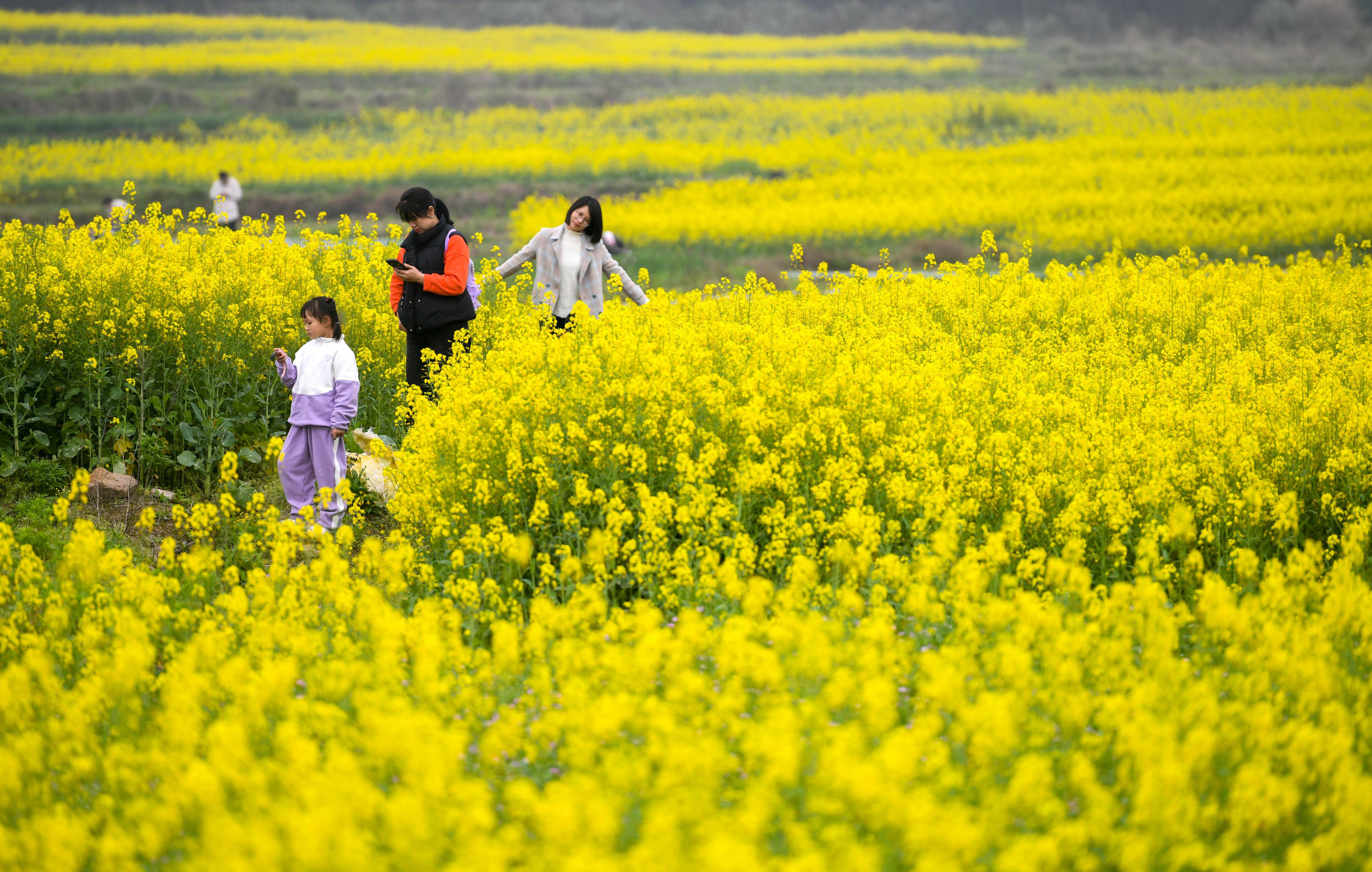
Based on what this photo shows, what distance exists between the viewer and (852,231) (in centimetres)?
1998

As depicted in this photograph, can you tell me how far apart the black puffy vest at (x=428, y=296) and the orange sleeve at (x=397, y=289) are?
2 centimetres

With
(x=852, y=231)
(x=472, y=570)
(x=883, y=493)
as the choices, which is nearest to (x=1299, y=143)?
(x=852, y=231)

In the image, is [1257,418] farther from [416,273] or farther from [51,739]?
[51,739]

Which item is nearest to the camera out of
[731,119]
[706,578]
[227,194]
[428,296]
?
[706,578]

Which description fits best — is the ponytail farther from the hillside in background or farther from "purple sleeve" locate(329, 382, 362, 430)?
the hillside in background

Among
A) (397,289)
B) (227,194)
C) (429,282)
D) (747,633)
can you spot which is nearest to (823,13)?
(227,194)

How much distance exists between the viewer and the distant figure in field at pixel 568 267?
8.36 metres

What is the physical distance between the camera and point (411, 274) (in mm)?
7148

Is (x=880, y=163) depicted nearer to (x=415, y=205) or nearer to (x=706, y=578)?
(x=415, y=205)

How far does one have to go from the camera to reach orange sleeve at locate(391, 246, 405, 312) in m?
7.43

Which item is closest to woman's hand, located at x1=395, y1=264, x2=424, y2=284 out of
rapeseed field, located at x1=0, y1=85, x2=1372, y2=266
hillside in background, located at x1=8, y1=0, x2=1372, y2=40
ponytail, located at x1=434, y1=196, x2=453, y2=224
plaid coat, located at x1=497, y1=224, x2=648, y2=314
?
ponytail, located at x1=434, y1=196, x2=453, y2=224

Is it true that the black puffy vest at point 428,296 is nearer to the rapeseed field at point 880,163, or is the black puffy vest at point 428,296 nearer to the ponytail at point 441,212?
the ponytail at point 441,212

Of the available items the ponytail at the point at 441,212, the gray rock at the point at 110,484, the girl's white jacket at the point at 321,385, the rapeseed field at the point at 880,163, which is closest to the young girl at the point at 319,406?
the girl's white jacket at the point at 321,385

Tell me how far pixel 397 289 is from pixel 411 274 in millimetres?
418
